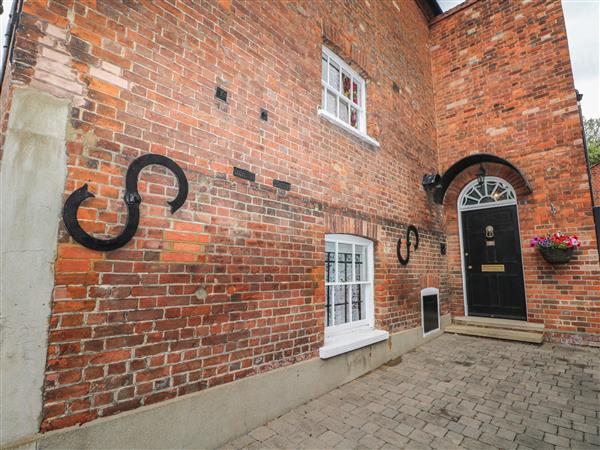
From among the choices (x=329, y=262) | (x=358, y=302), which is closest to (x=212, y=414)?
(x=329, y=262)

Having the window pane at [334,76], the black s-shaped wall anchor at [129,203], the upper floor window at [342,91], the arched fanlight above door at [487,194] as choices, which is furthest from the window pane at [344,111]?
the arched fanlight above door at [487,194]

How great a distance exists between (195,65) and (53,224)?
71.5 inches

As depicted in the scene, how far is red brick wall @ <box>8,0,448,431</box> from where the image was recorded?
2037 mm

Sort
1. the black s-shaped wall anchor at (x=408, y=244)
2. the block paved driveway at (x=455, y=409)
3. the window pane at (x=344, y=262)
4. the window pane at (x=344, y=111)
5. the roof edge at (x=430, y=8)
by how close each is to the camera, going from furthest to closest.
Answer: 1. the roof edge at (x=430, y=8)
2. the black s-shaped wall anchor at (x=408, y=244)
3. the window pane at (x=344, y=111)
4. the window pane at (x=344, y=262)
5. the block paved driveway at (x=455, y=409)

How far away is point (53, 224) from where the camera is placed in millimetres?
1947

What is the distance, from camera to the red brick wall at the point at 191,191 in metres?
2.04

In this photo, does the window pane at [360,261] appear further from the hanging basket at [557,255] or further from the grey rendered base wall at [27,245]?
→ the hanging basket at [557,255]

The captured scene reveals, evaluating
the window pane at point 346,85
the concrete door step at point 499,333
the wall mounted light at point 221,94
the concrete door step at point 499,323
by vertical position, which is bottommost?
the concrete door step at point 499,333

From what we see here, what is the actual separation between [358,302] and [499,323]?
145 inches

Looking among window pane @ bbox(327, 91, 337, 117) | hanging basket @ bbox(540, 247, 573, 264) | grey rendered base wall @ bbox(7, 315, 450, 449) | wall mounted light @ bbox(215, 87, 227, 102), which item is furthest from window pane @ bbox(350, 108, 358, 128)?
hanging basket @ bbox(540, 247, 573, 264)

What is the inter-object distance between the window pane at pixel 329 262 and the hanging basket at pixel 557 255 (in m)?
4.60

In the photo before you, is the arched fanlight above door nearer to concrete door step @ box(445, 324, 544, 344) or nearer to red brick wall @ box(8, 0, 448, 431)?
concrete door step @ box(445, 324, 544, 344)

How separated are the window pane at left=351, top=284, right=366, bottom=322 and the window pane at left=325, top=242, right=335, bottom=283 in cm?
61

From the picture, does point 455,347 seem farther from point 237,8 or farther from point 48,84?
point 48,84
